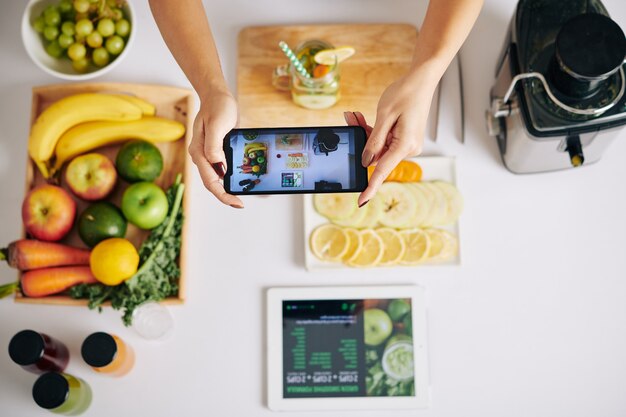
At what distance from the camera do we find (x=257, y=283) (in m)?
1.10

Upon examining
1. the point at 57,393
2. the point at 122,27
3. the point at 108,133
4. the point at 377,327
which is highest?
the point at 122,27

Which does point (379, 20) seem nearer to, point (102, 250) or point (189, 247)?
point (189, 247)

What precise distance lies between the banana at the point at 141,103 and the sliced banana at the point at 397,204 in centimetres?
52

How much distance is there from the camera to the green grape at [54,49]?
109 centimetres

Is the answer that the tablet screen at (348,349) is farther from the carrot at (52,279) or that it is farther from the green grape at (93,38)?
the green grape at (93,38)

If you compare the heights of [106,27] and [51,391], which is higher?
[106,27]

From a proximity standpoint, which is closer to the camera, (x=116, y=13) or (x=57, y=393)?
(x=57, y=393)

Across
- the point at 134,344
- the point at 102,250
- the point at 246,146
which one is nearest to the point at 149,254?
the point at 102,250

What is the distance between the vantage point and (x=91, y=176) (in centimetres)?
105

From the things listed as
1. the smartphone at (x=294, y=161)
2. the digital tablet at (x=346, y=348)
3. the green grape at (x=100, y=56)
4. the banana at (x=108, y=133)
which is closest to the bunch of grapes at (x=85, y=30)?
the green grape at (x=100, y=56)

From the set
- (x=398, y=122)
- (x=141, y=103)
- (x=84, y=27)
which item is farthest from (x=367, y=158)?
(x=84, y=27)

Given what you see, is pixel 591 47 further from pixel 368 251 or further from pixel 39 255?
pixel 39 255

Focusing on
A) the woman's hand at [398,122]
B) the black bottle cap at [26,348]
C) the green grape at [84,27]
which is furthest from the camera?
the green grape at [84,27]

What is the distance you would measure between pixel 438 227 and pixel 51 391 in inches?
31.8
